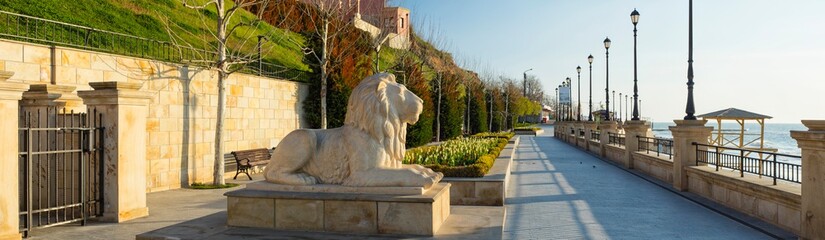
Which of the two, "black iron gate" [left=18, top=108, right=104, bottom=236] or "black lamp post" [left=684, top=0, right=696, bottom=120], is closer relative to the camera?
"black iron gate" [left=18, top=108, right=104, bottom=236]

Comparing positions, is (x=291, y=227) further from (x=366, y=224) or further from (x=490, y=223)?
(x=490, y=223)

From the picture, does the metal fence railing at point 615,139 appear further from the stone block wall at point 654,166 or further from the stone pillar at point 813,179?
the stone pillar at point 813,179

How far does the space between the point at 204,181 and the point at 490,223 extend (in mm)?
9510

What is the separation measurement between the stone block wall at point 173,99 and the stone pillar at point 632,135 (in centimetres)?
1149

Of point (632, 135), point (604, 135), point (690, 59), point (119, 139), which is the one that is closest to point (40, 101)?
point (119, 139)

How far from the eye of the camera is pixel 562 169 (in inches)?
666

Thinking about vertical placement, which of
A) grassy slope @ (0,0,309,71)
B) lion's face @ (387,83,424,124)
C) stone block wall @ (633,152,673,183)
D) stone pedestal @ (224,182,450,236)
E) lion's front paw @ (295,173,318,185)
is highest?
grassy slope @ (0,0,309,71)

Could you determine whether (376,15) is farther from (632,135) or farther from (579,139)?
(632,135)

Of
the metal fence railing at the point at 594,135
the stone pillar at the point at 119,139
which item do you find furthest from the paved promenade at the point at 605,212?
the metal fence railing at the point at 594,135

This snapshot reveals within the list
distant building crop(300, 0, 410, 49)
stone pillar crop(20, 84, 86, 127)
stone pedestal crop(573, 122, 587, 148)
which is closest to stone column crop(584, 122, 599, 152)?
stone pedestal crop(573, 122, 587, 148)

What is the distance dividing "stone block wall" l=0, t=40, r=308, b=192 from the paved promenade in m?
6.72

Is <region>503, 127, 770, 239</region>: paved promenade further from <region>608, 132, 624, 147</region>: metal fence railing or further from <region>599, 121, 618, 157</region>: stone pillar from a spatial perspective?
<region>599, 121, 618, 157</region>: stone pillar

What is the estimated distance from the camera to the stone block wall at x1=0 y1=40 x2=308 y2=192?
30.2 feet

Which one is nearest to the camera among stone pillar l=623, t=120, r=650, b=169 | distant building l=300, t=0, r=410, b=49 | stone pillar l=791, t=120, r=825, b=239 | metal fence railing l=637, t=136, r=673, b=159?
stone pillar l=791, t=120, r=825, b=239
